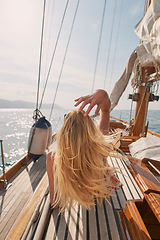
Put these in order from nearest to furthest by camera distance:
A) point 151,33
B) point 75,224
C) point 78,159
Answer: point 78,159, point 75,224, point 151,33

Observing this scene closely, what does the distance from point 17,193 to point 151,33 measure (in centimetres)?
351

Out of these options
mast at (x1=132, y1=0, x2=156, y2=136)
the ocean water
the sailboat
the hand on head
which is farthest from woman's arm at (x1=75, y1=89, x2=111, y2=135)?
the ocean water

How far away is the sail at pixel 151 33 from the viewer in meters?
1.93

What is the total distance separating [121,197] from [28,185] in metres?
2.00

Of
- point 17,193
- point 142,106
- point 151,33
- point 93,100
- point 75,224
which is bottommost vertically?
point 17,193

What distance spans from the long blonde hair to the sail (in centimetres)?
166

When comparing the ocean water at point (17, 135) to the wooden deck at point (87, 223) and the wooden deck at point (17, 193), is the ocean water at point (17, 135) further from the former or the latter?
the wooden deck at point (87, 223)

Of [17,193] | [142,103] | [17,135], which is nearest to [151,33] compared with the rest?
[142,103]

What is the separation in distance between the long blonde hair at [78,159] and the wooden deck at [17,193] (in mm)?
1330

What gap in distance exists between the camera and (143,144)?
194cm

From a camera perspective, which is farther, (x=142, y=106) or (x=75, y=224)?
(x=142, y=106)

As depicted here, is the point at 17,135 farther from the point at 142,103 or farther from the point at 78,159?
the point at 78,159

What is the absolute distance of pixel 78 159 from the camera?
3.92ft

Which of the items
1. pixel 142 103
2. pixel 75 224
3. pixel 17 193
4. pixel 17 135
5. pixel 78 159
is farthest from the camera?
pixel 17 135
